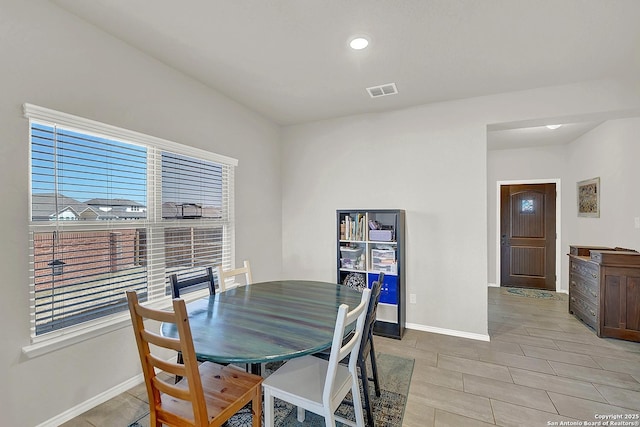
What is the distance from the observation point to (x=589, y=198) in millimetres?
4328

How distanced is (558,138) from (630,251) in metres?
2.26

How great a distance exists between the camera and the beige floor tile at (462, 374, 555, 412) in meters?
2.04

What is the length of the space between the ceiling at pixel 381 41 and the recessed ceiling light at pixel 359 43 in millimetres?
56

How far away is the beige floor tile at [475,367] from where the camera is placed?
7.89 ft

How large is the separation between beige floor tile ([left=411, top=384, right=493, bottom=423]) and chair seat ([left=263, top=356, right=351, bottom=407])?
2.71 feet

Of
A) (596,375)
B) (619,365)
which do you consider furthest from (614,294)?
(596,375)

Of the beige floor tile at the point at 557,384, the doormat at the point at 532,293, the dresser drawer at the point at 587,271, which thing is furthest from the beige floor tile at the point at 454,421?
the doormat at the point at 532,293

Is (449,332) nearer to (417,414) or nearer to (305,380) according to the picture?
(417,414)

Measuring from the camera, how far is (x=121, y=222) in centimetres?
220

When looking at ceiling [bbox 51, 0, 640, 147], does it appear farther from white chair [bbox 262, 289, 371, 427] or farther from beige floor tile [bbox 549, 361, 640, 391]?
beige floor tile [bbox 549, 361, 640, 391]

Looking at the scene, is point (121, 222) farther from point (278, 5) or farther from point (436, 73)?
point (436, 73)

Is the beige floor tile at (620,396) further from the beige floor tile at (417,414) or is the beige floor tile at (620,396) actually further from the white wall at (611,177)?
the white wall at (611,177)

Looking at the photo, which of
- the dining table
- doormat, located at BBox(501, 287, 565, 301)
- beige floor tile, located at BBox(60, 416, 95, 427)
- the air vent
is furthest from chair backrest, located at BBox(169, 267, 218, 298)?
doormat, located at BBox(501, 287, 565, 301)

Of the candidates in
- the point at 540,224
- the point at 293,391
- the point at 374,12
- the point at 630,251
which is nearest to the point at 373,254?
the point at 293,391
